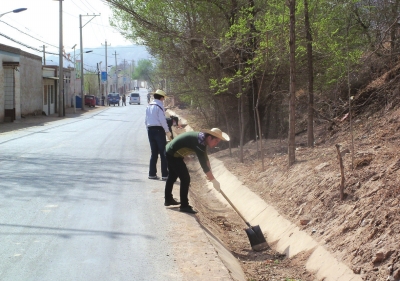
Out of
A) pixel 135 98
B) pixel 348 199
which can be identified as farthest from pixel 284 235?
pixel 135 98

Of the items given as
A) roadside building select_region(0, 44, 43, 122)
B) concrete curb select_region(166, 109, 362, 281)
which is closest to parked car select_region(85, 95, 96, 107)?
roadside building select_region(0, 44, 43, 122)

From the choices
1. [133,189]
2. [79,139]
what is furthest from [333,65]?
[79,139]

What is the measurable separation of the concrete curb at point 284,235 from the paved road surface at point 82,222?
Answer: 147cm

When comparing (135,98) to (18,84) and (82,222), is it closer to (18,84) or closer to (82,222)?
(18,84)

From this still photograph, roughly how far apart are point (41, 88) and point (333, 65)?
36196mm

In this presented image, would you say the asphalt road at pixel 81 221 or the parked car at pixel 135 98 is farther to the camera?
the parked car at pixel 135 98

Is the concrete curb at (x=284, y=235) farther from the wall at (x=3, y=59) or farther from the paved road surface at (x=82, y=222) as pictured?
the wall at (x=3, y=59)

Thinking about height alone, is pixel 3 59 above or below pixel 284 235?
above

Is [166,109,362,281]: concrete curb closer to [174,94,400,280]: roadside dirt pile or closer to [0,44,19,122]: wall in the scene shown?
[174,94,400,280]: roadside dirt pile

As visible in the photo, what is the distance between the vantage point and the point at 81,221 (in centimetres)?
803

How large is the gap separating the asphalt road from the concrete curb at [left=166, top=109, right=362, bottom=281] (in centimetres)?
178

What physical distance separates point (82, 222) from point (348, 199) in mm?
3771

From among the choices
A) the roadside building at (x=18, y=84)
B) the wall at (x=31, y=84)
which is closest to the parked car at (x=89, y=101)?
the wall at (x=31, y=84)

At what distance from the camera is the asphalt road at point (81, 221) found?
605 cm
